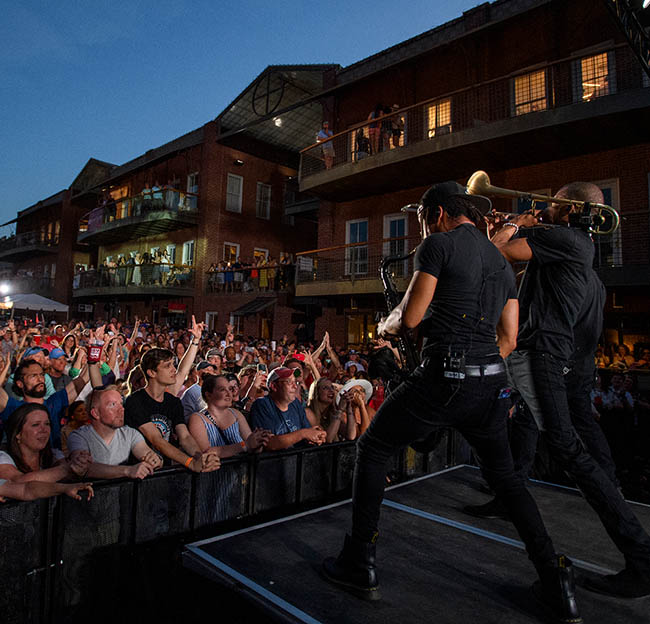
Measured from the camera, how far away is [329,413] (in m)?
5.11

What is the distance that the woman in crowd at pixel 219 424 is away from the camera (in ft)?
12.4

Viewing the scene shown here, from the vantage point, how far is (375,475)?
7.12 feet

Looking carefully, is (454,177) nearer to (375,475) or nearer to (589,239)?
(589,239)

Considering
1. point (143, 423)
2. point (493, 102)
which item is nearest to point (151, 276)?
point (493, 102)

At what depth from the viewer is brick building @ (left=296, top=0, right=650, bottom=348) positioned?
10.5 meters

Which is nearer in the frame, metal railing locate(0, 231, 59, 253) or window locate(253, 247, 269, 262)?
window locate(253, 247, 269, 262)

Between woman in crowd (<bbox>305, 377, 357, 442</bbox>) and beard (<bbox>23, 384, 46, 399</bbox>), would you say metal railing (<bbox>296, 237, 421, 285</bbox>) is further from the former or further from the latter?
beard (<bbox>23, 384, 46, 399</bbox>)

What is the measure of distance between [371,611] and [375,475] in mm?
554

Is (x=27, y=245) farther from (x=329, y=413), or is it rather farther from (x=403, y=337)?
(x=403, y=337)

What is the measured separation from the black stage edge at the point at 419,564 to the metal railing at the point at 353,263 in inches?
428

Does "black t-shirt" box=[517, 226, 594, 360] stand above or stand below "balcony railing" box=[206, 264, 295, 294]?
below

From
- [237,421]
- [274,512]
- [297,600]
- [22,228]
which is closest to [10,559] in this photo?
[297,600]

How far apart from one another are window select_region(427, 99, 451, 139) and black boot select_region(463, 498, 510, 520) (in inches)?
512

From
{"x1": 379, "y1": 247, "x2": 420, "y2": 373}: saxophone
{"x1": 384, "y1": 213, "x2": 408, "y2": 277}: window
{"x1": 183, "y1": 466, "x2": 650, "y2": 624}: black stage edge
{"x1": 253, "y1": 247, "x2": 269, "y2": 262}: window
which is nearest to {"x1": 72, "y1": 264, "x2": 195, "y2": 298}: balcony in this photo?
{"x1": 253, "y1": 247, "x2": 269, "y2": 262}: window
